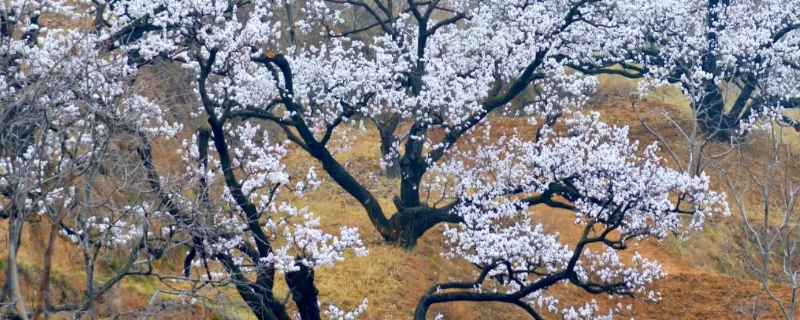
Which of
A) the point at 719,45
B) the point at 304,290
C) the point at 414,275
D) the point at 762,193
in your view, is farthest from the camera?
the point at 719,45

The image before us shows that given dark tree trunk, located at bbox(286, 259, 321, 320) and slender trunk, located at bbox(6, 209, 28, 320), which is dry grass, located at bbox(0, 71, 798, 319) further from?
slender trunk, located at bbox(6, 209, 28, 320)

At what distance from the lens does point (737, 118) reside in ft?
82.3

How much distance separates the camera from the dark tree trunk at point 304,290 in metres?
11.4

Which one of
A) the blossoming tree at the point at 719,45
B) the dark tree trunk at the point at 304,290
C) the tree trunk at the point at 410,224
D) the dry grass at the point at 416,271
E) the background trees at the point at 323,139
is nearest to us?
the background trees at the point at 323,139

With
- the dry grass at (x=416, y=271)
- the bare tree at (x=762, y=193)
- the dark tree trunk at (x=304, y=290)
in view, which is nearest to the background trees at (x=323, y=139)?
the dark tree trunk at (x=304, y=290)

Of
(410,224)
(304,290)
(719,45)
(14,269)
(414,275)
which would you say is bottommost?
(14,269)

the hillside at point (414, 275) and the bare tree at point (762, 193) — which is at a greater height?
the bare tree at point (762, 193)

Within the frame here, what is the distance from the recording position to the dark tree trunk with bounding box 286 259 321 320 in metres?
11.4

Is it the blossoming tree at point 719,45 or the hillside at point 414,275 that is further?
the blossoming tree at point 719,45

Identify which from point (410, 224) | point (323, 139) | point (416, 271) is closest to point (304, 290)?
point (323, 139)

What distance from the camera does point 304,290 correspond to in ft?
38.0

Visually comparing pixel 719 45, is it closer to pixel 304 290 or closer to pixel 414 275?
pixel 414 275

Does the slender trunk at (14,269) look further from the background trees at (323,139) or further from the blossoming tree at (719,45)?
the blossoming tree at (719,45)

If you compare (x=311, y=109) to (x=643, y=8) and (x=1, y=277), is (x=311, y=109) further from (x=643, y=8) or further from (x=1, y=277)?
(x=643, y=8)
